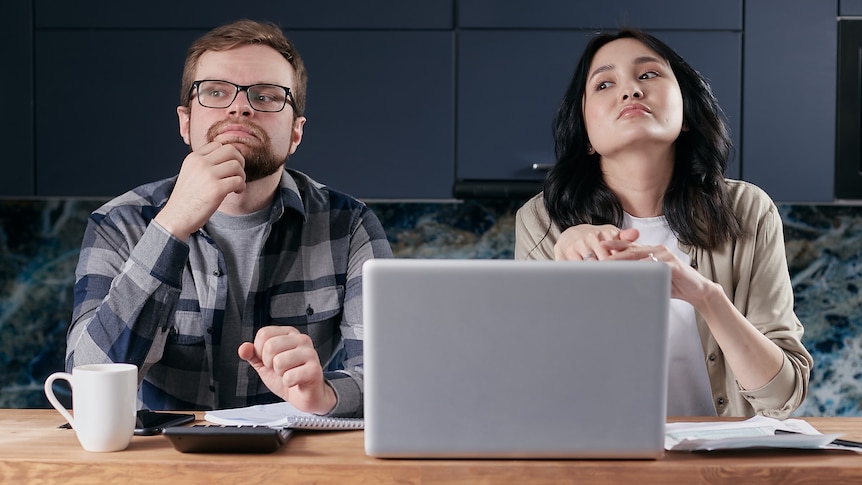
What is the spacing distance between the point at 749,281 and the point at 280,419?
3.30ft

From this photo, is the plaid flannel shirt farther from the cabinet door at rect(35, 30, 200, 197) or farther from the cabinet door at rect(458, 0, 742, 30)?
the cabinet door at rect(458, 0, 742, 30)

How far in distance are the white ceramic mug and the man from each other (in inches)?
17.2

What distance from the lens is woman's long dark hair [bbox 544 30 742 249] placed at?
5.91 feet

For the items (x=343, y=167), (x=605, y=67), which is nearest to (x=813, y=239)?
(x=605, y=67)

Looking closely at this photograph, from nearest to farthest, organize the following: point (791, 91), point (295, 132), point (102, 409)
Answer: point (102, 409) < point (295, 132) < point (791, 91)

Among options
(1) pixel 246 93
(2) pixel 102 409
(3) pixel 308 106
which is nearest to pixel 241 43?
(1) pixel 246 93

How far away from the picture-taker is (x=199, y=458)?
3.36 ft

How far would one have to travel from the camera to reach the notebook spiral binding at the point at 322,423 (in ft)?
3.89

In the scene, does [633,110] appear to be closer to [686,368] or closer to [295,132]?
[686,368]

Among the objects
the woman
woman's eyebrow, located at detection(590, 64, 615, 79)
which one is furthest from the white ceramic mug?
woman's eyebrow, located at detection(590, 64, 615, 79)

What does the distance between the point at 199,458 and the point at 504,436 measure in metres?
0.36

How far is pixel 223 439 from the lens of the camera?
1036mm

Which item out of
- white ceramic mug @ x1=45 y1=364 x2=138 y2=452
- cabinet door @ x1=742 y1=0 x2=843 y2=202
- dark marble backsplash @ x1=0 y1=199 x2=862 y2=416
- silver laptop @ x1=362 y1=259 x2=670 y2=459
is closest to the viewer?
silver laptop @ x1=362 y1=259 x2=670 y2=459

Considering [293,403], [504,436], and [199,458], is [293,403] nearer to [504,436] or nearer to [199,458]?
[199,458]
